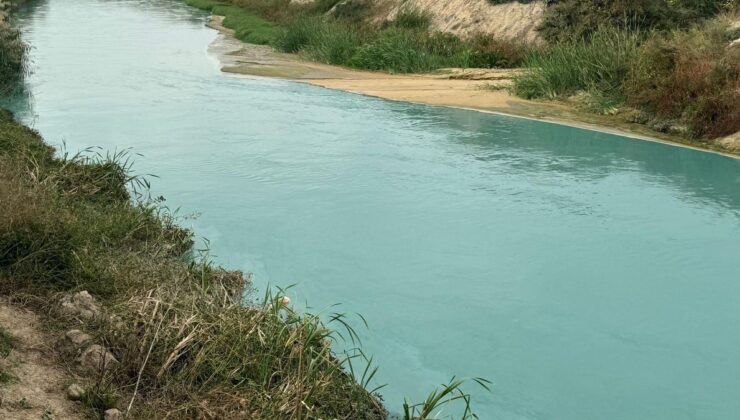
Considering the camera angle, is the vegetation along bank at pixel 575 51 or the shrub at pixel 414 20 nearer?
the vegetation along bank at pixel 575 51

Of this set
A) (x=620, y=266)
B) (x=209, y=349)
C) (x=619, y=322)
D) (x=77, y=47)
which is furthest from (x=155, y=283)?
(x=77, y=47)

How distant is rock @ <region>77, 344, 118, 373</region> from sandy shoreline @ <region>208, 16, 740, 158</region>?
10068 mm

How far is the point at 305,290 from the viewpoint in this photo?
8.25 metres

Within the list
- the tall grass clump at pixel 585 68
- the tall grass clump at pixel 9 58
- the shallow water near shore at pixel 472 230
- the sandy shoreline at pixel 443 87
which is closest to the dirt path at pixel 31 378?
the shallow water near shore at pixel 472 230

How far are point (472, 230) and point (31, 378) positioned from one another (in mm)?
5453

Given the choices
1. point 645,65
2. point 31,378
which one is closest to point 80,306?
point 31,378

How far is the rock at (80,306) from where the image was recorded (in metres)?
6.27

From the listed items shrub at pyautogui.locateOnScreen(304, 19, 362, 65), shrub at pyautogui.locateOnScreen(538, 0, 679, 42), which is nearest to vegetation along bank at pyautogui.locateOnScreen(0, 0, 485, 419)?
shrub at pyautogui.locateOnScreen(538, 0, 679, 42)

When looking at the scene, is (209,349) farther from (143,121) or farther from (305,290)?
(143,121)

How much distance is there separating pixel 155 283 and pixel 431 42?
16.3 metres

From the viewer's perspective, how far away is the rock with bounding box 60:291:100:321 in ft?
20.6

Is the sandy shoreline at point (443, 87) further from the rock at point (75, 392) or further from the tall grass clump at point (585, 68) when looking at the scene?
the rock at point (75, 392)

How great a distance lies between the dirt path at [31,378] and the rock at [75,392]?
33mm

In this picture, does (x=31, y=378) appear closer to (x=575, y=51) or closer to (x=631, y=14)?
(x=575, y=51)
